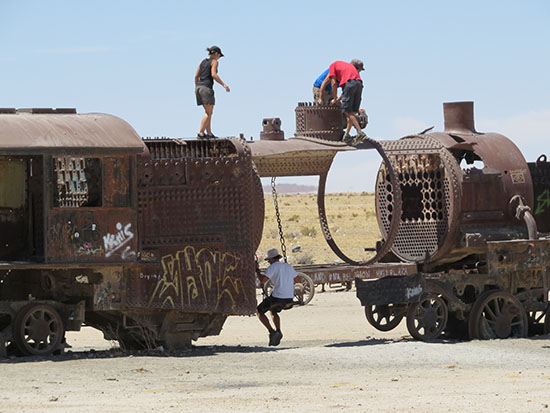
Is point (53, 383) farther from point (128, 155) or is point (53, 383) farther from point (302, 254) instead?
point (302, 254)

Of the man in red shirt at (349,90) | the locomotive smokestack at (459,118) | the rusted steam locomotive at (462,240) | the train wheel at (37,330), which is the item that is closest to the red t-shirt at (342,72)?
the man in red shirt at (349,90)

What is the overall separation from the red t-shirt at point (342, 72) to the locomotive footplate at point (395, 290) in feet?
10.8

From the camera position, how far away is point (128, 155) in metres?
16.2

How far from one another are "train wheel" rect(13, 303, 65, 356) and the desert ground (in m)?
0.26

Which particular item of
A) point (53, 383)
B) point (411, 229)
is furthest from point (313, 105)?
point (53, 383)

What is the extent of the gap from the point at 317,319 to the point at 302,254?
19.9 metres

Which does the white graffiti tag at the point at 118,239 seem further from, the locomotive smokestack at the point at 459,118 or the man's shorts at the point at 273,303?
the locomotive smokestack at the point at 459,118

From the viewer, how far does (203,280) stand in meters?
16.7

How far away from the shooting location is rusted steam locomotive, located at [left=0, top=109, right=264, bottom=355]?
623 inches

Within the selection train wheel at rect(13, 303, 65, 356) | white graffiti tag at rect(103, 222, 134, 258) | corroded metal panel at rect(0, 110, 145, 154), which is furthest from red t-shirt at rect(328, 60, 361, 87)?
train wheel at rect(13, 303, 65, 356)

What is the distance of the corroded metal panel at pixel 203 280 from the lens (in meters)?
16.5

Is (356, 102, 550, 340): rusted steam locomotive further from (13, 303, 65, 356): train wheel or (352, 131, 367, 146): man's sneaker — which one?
(13, 303, 65, 356): train wheel

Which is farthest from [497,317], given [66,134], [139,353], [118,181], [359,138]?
[66,134]

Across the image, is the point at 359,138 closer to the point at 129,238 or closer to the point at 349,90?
the point at 349,90
